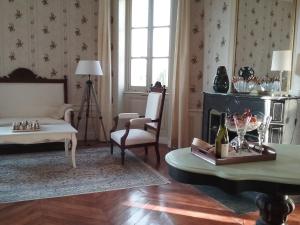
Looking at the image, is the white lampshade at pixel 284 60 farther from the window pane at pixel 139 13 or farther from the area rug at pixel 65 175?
the window pane at pixel 139 13

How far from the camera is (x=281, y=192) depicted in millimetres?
1402

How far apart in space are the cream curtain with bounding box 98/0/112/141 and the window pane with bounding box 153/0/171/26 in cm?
75

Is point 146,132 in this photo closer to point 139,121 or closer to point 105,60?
point 139,121

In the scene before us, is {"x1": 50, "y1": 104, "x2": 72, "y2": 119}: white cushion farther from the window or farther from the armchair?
the window

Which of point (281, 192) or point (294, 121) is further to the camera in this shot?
point (294, 121)

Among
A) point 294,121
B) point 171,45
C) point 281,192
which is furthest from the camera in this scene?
point 171,45

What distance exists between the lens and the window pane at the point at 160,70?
505 cm

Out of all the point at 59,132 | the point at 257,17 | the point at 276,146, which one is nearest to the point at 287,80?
the point at 257,17

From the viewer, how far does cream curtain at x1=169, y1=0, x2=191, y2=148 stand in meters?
4.46

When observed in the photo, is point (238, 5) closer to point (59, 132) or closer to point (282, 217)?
point (59, 132)

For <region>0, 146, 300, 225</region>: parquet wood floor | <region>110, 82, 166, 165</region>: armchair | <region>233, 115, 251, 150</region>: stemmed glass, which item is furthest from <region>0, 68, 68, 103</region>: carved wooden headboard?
<region>233, 115, 251, 150</region>: stemmed glass

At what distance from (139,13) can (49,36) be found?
1.52 m

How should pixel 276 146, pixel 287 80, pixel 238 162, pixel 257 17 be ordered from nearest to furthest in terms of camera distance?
1. pixel 238 162
2. pixel 276 146
3. pixel 287 80
4. pixel 257 17

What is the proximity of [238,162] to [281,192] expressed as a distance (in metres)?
0.26
